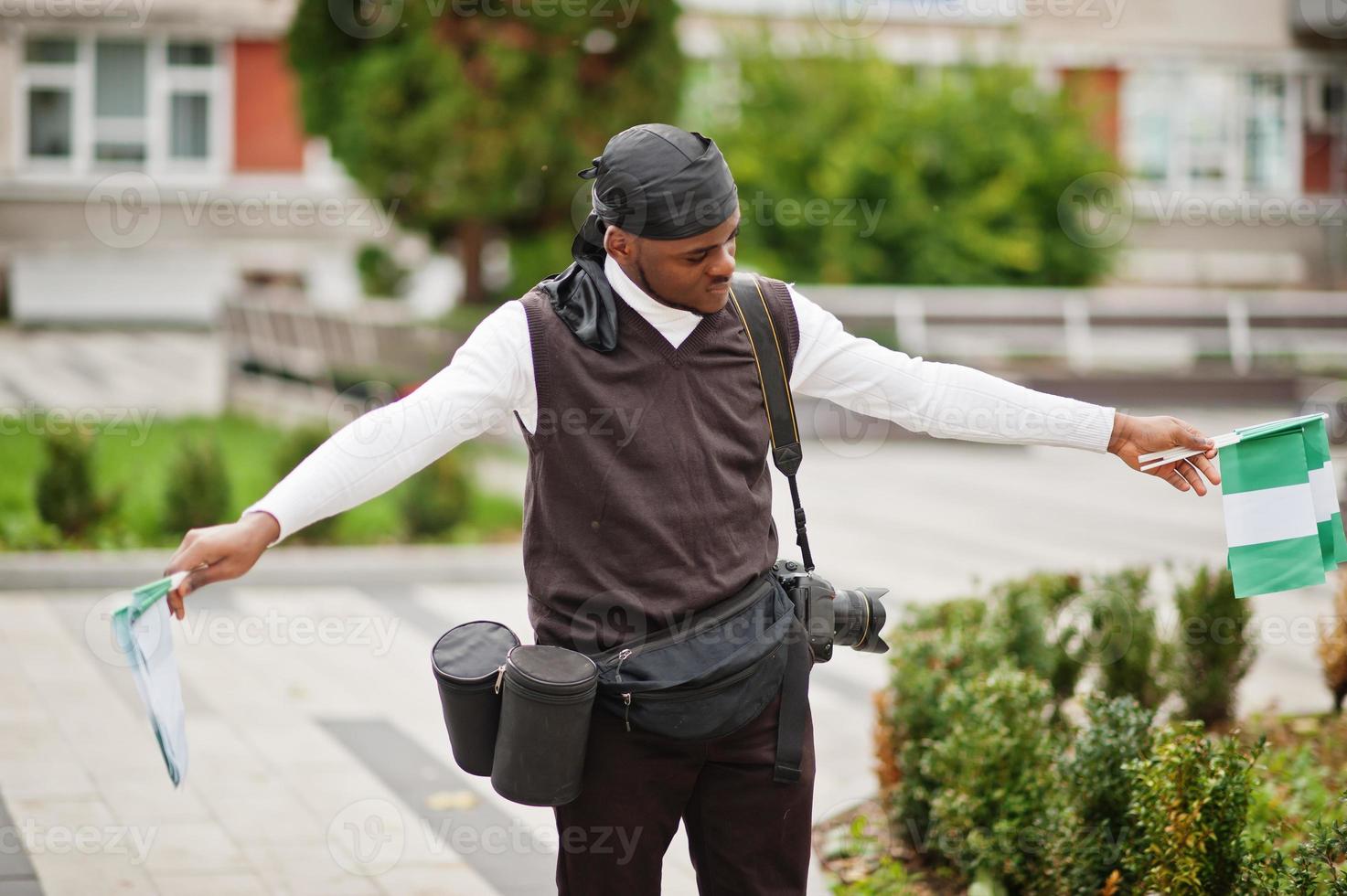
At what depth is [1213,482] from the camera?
311 centimetres

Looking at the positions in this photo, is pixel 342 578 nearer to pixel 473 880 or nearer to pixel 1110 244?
pixel 473 880

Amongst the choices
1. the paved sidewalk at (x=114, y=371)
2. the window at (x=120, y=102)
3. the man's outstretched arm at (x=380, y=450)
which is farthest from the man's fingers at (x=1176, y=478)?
the window at (x=120, y=102)

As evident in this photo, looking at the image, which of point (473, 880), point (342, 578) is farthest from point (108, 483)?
point (473, 880)

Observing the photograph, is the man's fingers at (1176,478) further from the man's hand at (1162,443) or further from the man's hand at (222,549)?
the man's hand at (222,549)

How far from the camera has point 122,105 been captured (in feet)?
87.0

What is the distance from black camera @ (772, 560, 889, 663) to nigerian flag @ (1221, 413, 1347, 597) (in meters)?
0.77

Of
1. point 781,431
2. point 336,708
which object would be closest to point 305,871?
point 336,708

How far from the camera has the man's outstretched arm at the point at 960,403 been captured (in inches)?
116

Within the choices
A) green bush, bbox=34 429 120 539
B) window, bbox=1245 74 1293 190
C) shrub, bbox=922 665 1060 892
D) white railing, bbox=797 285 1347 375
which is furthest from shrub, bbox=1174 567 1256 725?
window, bbox=1245 74 1293 190

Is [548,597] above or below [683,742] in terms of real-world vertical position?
above

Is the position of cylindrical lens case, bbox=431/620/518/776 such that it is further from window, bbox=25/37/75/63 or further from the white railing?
window, bbox=25/37/75/63

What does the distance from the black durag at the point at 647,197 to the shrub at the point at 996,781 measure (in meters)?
1.96

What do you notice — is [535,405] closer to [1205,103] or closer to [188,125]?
[188,125]

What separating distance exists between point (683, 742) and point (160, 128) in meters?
26.2
